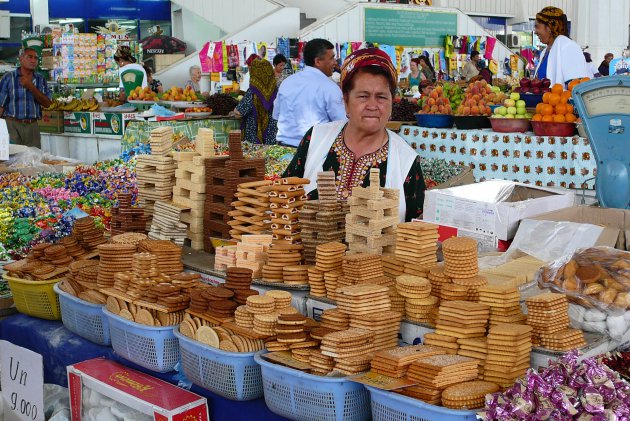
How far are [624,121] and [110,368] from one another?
91.2 inches

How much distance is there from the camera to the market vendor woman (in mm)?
2955

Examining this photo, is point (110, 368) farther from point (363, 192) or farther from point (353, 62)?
point (353, 62)

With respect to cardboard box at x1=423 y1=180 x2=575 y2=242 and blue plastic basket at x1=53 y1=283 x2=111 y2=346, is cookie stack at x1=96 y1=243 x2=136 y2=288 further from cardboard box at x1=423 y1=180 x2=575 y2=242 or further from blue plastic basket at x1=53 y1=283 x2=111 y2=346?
cardboard box at x1=423 y1=180 x2=575 y2=242

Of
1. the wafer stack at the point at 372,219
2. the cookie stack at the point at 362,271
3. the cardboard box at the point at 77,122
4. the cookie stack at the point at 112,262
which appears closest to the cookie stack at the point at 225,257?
the cookie stack at the point at 112,262

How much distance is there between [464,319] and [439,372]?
0.20m

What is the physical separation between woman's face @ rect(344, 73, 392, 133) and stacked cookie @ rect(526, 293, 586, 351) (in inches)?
50.2

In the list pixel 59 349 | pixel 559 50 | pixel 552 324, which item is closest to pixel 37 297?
pixel 59 349

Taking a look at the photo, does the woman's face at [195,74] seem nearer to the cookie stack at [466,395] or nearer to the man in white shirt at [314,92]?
the man in white shirt at [314,92]

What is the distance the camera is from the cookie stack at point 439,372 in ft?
5.81

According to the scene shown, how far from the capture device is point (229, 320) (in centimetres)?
227

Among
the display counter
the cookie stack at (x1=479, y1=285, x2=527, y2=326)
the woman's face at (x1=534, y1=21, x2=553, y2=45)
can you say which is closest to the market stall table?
the cookie stack at (x1=479, y1=285, x2=527, y2=326)

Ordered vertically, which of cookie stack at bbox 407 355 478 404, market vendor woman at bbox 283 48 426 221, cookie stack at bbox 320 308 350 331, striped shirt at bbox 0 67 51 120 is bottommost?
cookie stack at bbox 407 355 478 404

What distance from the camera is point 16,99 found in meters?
8.17

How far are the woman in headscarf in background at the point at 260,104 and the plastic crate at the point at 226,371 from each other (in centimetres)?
555
